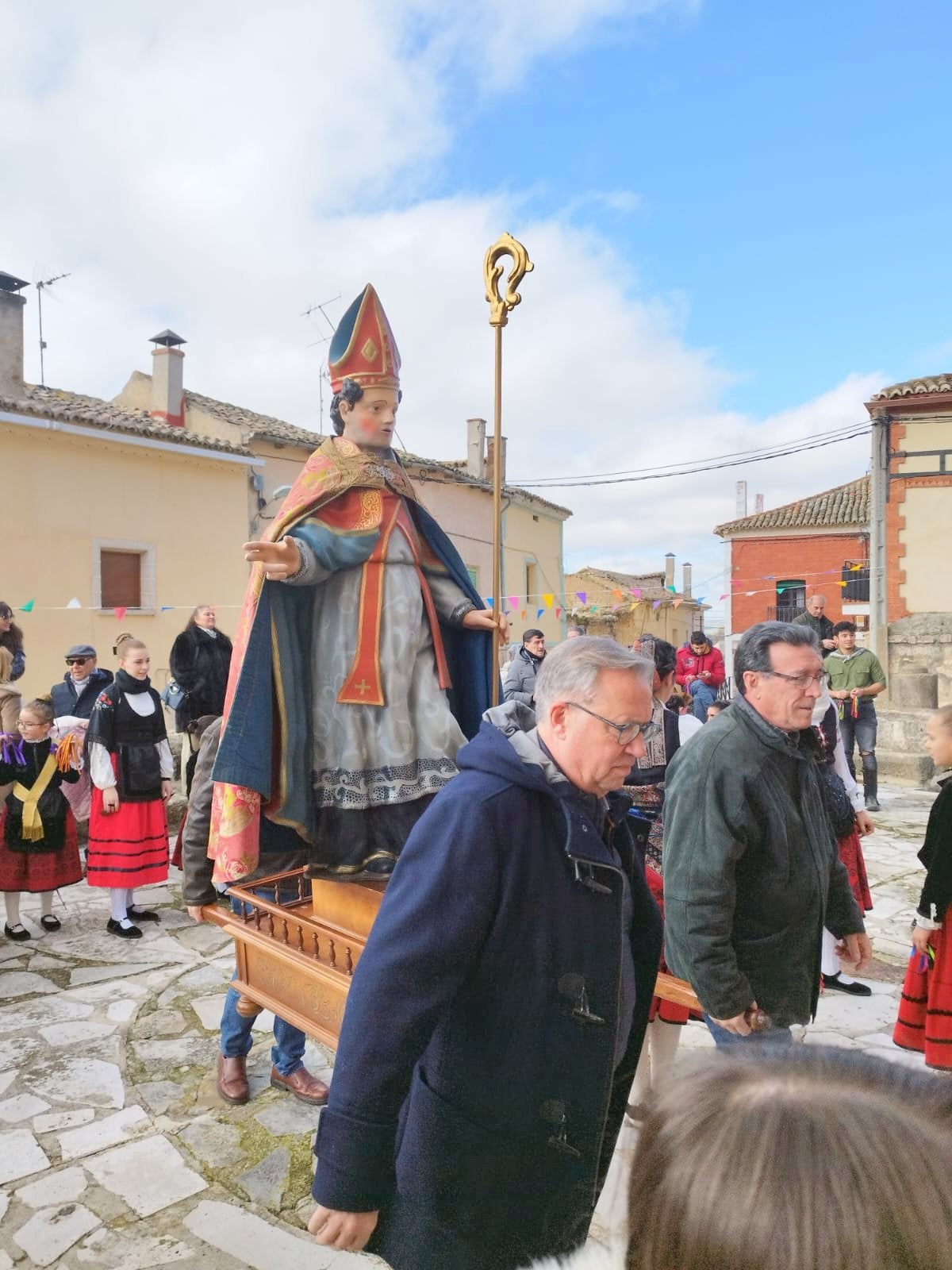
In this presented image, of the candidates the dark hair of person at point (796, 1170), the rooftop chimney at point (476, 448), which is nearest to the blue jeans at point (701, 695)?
the dark hair of person at point (796, 1170)

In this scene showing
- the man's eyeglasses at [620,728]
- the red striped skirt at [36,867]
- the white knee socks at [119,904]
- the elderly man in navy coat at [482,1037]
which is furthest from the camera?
the white knee socks at [119,904]

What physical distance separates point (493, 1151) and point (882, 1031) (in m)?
3.16

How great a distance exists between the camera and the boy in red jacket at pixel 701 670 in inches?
353

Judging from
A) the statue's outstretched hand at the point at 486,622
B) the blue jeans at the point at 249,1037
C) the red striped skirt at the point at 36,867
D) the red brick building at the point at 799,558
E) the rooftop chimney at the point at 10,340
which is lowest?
the blue jeans at the point at 249,1037

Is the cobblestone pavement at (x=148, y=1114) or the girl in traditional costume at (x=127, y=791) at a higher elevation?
the girl in traditional costume at (x=127, y=791)

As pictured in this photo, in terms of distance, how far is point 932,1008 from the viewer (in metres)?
3.30

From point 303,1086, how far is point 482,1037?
217 cm

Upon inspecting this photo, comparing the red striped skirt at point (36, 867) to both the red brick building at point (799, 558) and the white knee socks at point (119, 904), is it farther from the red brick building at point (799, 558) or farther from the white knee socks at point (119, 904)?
the red brick building at point (799, 558)

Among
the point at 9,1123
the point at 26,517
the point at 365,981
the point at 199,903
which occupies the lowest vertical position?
the point at 9,1123

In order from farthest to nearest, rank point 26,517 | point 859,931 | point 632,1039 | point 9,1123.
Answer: point 26,517 → point 9,1123 → point 859,931 → point 632,1039

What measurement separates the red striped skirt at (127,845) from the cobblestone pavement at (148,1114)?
358 millimetres

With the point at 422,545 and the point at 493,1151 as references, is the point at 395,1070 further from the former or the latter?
the point at 422,545

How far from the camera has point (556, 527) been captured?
2895 cm

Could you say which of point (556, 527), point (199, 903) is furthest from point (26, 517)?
point (556, 527)
